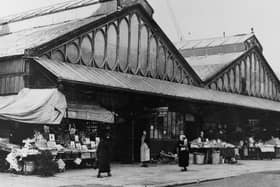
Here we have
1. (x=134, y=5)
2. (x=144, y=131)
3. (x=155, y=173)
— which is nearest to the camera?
(x=155, y=173)

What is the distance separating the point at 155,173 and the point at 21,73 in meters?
7.15

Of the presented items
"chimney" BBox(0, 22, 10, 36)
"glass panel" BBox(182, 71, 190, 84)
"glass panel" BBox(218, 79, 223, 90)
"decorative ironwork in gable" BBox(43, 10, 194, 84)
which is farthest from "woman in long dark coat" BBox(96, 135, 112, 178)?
"glass panel" BBox(218, 79, 223, 90)

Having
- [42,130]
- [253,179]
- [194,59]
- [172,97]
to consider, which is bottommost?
[253,179]

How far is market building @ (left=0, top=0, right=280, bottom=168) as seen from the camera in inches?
789

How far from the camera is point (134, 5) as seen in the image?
25.5m

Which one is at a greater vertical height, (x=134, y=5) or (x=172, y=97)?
(x=134, y=5)

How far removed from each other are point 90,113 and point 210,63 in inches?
736

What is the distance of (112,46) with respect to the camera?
2406cm

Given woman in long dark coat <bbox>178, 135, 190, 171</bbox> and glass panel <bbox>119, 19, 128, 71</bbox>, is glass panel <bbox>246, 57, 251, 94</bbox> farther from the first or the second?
woman in long dark coat <bbox>178, 135, 190, 171</bbox>

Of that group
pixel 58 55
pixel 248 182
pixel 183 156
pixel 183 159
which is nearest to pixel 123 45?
pixel 58 55

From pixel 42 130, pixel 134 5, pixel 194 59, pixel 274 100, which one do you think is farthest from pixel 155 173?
pixel 274 100

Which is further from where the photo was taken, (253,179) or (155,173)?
(155,173)

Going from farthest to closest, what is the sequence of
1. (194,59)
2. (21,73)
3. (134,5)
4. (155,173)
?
(194,59) < (134,5) < (21,73) < (155,173)

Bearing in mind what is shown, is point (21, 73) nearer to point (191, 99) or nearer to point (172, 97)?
point (172, 97)
